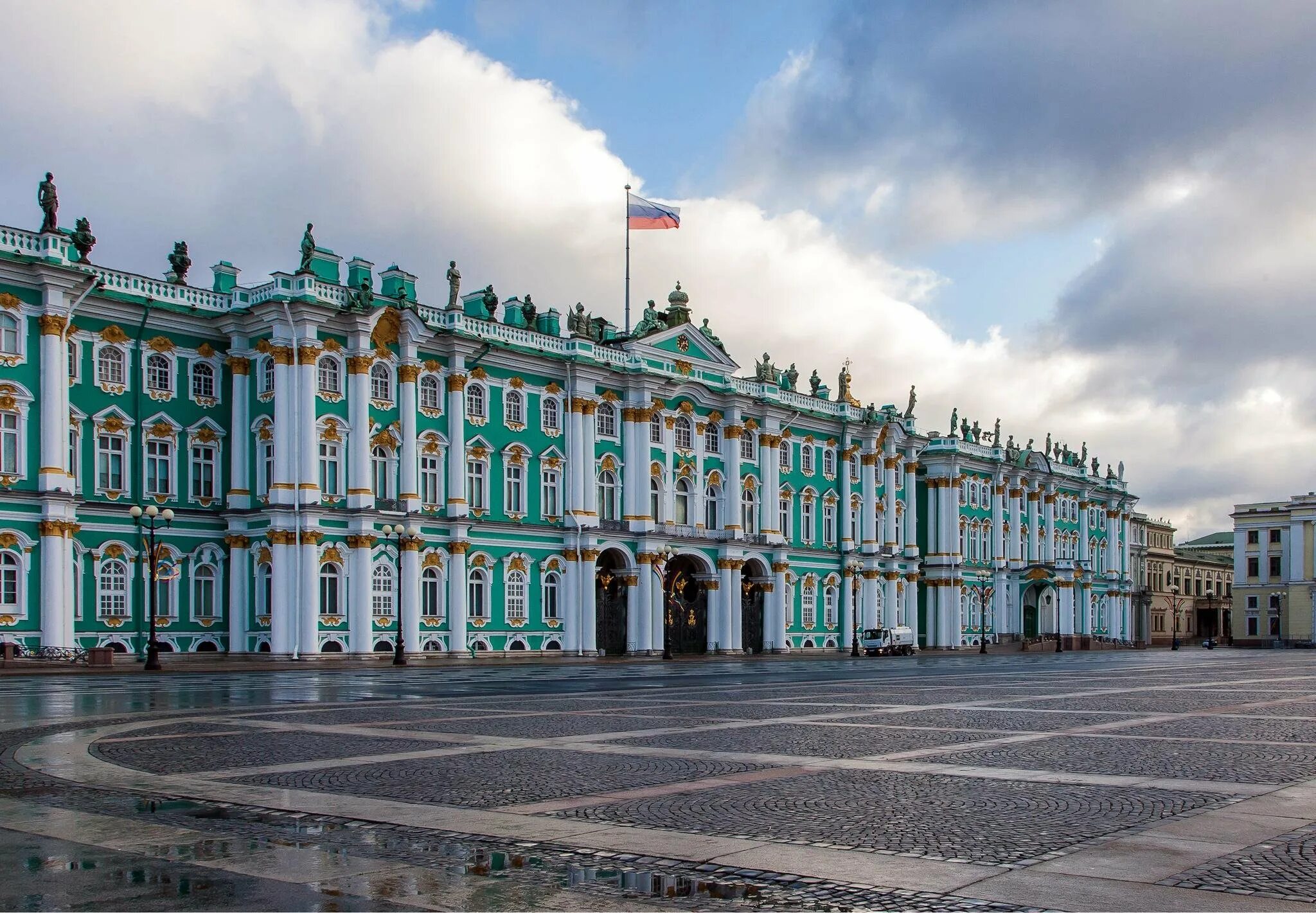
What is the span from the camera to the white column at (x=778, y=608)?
83000mm

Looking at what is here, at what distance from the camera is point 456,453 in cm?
6488

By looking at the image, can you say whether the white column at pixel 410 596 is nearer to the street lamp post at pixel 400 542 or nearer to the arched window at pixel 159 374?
the street lamp post at pixel 400 542

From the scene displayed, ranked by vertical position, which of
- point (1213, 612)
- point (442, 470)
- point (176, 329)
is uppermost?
point (176, 329)

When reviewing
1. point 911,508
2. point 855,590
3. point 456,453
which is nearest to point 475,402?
point 456,453

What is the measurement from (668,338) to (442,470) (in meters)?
18.4

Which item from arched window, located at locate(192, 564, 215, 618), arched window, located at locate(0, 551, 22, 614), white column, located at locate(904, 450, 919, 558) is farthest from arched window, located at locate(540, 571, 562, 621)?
white column, located at locate(904, 450, 919, 558)

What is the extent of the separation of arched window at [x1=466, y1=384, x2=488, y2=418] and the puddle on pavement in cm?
5433

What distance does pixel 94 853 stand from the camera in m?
10.1

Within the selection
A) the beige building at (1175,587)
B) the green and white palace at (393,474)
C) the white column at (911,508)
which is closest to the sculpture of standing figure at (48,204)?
the green and white palace at (393,474)

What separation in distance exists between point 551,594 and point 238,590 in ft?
55.7

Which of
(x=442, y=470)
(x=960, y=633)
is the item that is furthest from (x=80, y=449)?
(x=960, y=633)

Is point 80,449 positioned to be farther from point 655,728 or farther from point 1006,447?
point 1006,447

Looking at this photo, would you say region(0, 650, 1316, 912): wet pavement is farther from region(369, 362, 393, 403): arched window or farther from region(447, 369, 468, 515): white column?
region(447, 369, 468, 515): white column

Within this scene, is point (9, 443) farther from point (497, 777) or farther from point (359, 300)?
point (497, 777)
